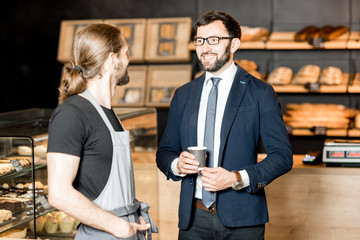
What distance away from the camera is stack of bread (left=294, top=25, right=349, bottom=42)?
4176 millimetres

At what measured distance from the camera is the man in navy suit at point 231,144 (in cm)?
186

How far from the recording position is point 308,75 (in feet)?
13.9

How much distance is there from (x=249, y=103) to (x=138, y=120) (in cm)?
133

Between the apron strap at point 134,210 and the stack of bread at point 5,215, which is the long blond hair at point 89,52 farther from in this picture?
the stack of bread at point 5,215

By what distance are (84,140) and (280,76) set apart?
317 cm

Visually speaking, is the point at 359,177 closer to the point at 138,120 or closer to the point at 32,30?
the point at 138,120

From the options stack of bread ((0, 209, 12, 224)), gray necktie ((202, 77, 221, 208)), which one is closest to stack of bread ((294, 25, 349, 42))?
gray necktie ((202, 77, 221, 208))

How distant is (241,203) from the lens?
189 centimetres

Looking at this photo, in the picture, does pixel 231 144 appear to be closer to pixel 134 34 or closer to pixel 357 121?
pixel 357 121

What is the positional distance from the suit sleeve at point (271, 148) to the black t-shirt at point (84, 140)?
0.63m

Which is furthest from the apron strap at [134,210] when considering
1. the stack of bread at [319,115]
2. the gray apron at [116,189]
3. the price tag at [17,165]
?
the stack of bread at [319,115]

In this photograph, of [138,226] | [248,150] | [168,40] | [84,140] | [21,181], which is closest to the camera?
[84,140]

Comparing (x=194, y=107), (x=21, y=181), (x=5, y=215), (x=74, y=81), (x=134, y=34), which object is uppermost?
(x=134, y=34)

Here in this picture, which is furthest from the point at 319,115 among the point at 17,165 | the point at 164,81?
the point at 17,165
